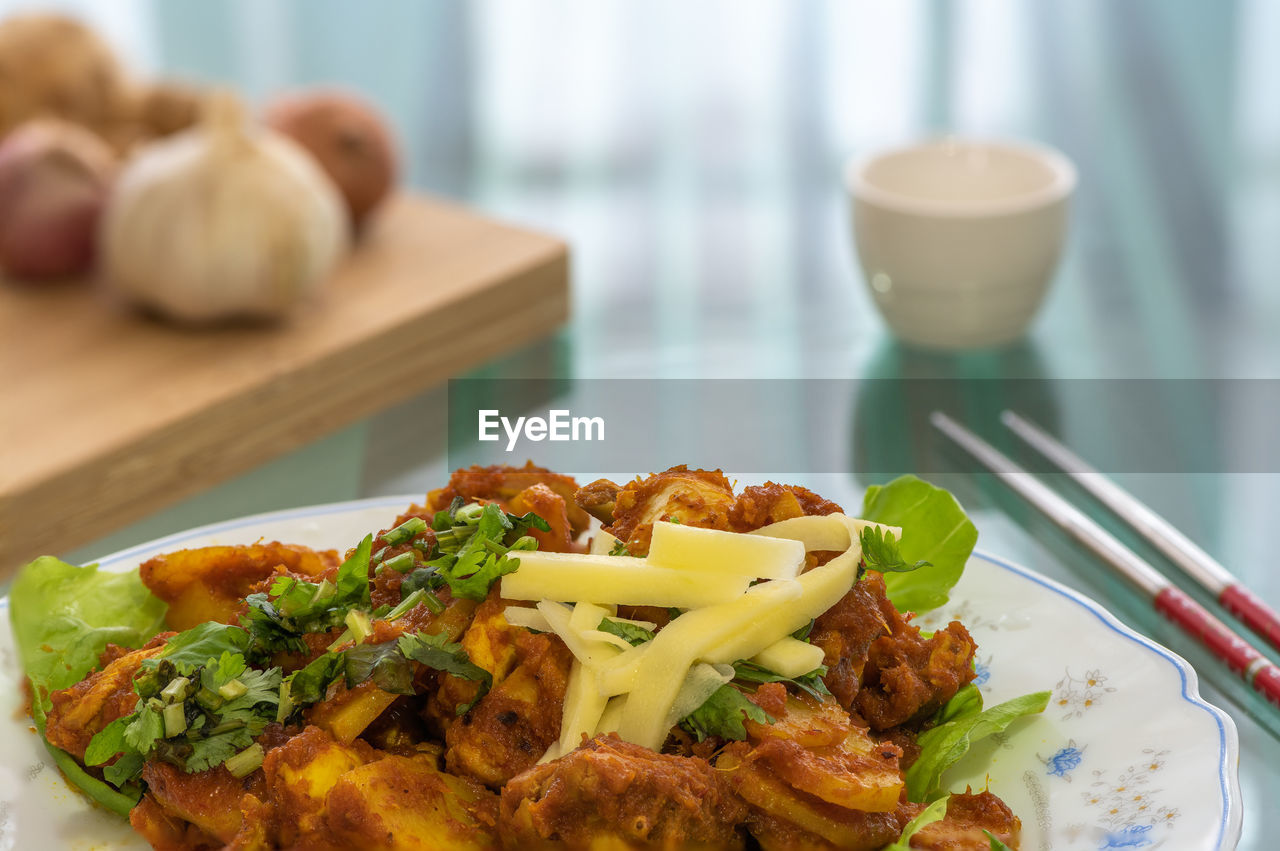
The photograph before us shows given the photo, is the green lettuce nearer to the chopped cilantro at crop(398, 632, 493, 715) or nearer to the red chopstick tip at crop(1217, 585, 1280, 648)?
the chopped cilantro at crop(398, 632, 493, 715)

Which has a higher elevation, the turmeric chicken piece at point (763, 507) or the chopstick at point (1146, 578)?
the turmeric chicken piece at point (763, 507)

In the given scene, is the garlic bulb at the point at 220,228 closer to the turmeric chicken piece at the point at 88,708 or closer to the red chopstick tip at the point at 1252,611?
the turmeric chicken piece at the point at 88,708

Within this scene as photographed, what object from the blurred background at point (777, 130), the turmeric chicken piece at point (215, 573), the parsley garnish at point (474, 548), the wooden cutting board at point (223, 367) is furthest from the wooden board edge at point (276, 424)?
the parsley garnish at point (474, 548)

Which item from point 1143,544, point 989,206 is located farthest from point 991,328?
point 1143,544

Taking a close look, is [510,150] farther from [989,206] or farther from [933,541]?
[933,541]

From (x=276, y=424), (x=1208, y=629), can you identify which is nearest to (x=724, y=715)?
(x=1208, y=629)
